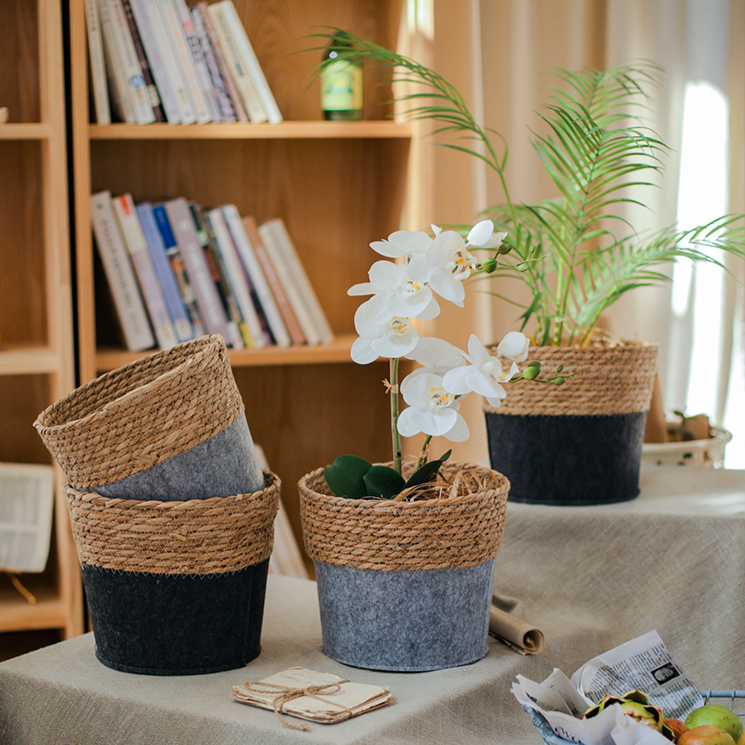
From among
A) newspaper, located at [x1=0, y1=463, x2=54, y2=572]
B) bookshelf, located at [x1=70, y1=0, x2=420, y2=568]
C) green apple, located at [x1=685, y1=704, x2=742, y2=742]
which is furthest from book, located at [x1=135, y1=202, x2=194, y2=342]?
green apple, located at [x1=685, y1=704, x2=742, y2=742]

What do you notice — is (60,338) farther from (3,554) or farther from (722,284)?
(722,284)

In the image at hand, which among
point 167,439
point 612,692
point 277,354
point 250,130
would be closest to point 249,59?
point 250,130

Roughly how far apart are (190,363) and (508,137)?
1.26m

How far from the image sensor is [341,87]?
1562mm

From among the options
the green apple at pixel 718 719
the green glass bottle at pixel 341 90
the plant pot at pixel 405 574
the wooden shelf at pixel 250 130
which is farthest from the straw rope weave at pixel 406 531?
the green glass bottle at pixel 341 90

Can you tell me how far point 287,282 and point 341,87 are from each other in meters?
0.37

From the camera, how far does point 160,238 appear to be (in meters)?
1.49

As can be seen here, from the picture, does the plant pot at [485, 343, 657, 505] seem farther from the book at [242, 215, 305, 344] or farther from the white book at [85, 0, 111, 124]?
the white book at [85, 0, 111, 124]

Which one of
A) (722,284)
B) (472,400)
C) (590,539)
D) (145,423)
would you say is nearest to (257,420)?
(472,400)

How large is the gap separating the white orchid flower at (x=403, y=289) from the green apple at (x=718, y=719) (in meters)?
0.39

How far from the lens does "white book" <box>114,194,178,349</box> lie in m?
1.47

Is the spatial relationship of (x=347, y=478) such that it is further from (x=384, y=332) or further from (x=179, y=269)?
(x=179, y=269)

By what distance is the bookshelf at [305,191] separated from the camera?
5.37 feet

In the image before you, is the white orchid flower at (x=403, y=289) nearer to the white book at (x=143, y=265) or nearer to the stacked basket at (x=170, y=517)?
the stacked basket at (x=170, y=517)
